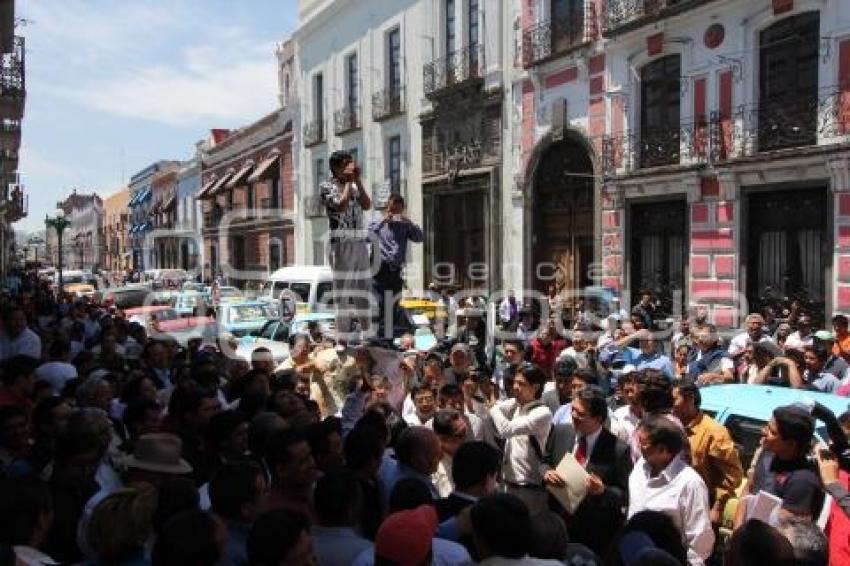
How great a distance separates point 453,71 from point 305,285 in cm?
887

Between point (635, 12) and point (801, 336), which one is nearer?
point (801, 336)

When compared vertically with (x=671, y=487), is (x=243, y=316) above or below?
above

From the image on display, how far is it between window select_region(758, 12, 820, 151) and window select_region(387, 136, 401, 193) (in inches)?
556

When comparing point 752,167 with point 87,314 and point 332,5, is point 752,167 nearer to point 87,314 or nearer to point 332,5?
point 87,314

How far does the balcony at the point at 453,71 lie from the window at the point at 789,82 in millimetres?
8954

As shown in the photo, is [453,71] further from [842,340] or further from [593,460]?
[593,460]

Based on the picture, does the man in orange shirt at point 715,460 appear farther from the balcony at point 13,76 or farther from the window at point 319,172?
the window at point 319,172

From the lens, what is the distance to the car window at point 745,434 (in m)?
5.98

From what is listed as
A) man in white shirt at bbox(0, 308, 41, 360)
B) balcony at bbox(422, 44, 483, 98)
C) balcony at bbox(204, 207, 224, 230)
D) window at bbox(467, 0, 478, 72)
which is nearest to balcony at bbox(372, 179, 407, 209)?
balcony at bbox(422, 44, 483, 98)

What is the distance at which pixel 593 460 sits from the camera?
494 centimetres

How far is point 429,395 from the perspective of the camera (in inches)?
244

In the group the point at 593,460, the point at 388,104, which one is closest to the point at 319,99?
the point at 388,104

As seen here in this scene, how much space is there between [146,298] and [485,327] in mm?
12825

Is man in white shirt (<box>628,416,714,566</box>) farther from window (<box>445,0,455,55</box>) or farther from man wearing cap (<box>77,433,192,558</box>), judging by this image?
window (<box>445,0,455,55</box>)
